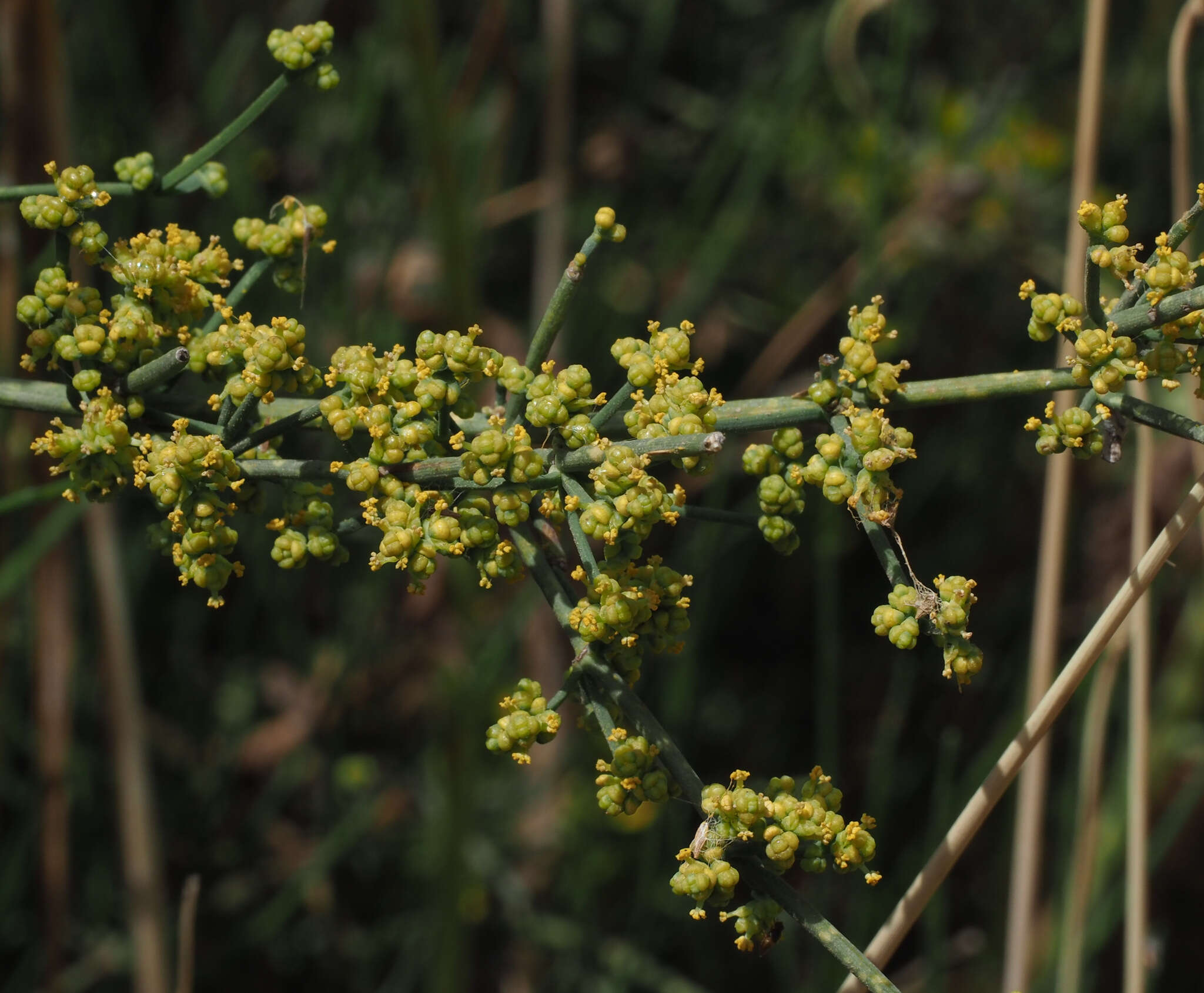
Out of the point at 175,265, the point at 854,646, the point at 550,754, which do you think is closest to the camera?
the point at 175,265

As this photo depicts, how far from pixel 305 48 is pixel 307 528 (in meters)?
0.58

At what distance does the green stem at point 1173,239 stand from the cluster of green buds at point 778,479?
0.34 meters

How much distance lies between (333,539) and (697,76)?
322 cm

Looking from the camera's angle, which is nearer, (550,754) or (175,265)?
(175,265)

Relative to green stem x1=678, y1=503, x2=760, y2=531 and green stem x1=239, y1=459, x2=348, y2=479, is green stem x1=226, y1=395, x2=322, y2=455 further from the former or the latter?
green stem x1=678, y1=503, x2=760, y2=531

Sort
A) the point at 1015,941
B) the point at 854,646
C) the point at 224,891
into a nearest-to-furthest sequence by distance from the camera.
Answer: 1. the point at 1015,941
2. the point at 224,891
3. the point at 854,646

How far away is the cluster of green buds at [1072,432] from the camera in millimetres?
1133

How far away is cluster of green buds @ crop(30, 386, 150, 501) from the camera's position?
3.90 feet

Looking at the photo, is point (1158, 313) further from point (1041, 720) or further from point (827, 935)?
point (827, 935)

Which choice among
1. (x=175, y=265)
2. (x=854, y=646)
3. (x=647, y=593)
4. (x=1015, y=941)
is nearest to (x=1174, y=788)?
(x=854, y=646)

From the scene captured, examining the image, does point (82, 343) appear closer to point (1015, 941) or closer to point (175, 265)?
point (175, 265)

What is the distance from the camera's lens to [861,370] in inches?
47.4

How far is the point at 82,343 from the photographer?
119cm

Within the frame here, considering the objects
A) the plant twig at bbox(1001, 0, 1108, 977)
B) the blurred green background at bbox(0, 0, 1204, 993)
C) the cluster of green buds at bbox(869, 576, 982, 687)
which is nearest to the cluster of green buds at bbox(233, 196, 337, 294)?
the cluster of green buds at bbox(869, 576, 982, 687)
